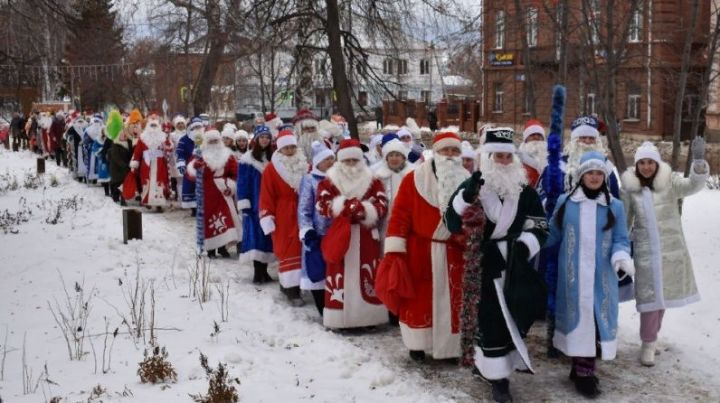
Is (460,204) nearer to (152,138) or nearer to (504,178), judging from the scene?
(504,178)

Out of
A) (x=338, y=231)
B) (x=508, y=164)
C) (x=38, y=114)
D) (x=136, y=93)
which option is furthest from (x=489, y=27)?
(x=136, y=93)

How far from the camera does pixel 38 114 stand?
3203cm

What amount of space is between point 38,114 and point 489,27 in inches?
876

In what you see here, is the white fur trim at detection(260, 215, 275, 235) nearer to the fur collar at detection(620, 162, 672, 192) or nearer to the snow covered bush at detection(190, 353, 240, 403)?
the snow covered bush at detection(190, 353, 240, 403)

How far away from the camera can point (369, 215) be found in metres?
7.20

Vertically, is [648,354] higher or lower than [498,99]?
lower

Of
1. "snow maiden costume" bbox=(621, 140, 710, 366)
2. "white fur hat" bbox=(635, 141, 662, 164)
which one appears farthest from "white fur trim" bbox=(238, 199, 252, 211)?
"white fur hat" bbox=(635, 141, 662, 164)

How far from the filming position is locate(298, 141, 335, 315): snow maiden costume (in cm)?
759

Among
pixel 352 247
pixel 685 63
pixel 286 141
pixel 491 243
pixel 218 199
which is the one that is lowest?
pixel 352 247

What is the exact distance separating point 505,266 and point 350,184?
7.10ft

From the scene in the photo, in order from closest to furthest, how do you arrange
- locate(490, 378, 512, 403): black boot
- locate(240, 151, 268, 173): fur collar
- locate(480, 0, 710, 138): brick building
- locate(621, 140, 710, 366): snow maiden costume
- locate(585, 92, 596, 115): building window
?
locate(490, 378, 512, 403): black boot, locate(621, 140, 710, 366): snow maiden costume, locate(240, 151, 268, 173): fur collar, locate(480, 0, 710, 138): brick building, locate(585, 92, 596, 115): building window

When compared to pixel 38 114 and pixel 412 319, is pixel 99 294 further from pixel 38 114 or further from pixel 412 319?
pixel 38 114

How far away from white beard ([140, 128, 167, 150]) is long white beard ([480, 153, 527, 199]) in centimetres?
1065

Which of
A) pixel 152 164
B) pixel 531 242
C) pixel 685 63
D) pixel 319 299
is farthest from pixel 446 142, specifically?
pixel 152 164
